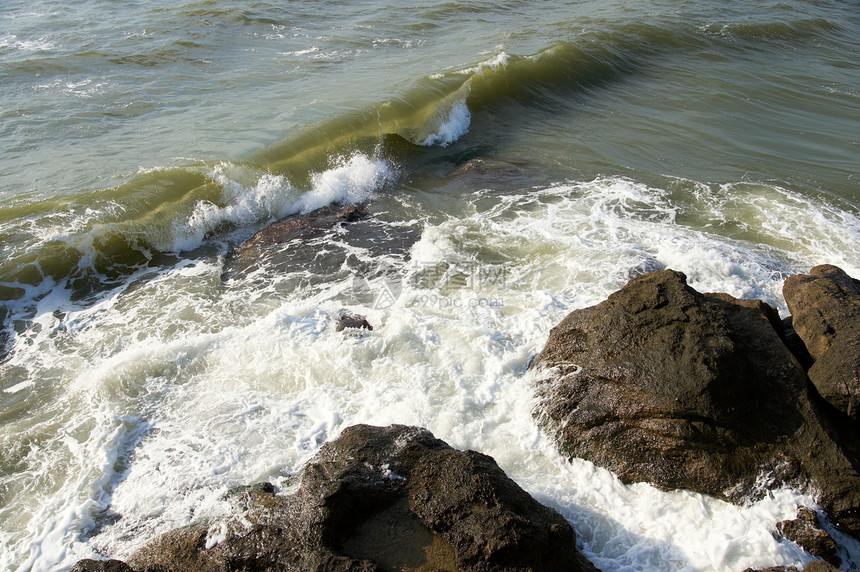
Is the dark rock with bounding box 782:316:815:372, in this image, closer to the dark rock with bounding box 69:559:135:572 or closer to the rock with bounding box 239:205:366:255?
the dark rock with bounding box 69:559:135:572

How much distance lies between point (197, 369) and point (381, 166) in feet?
20.3

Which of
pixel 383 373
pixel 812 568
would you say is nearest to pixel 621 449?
pixel 812 568

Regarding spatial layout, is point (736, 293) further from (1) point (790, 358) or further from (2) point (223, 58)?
(2) point (223, 58)

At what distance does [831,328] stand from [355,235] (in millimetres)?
6206

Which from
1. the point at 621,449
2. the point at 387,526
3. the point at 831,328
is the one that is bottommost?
the point at 621,449

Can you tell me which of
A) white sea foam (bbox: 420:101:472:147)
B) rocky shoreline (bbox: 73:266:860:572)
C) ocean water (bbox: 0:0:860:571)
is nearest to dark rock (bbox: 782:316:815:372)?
rocky shoreline (bbox: 73:266:860:572)

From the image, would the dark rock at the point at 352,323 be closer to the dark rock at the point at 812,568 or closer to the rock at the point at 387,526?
the rock at the point at 387,526

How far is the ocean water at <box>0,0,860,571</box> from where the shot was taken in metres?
4.82

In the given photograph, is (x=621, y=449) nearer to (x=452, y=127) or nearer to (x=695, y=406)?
(x=695, y=406)

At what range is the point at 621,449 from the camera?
4707mm

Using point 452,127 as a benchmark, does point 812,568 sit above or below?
below

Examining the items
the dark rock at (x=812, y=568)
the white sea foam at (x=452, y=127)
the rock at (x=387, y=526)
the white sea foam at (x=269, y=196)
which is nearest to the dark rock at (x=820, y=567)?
the dark rock at (x=812, y=568)

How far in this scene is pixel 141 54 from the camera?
51.0 ft

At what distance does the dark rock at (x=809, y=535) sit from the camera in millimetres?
3990
